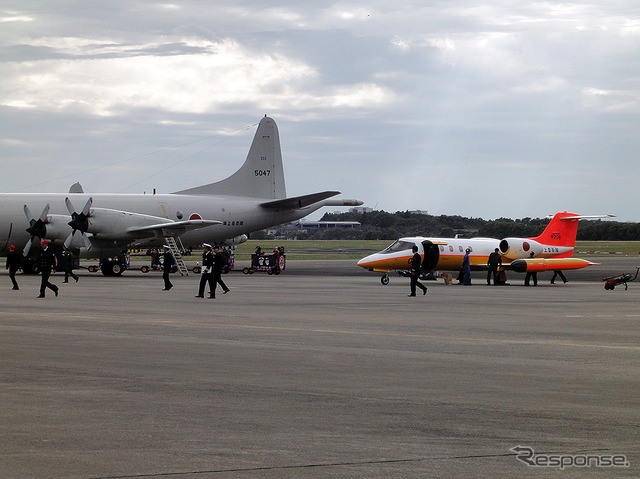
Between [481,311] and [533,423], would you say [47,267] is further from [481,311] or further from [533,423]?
[533,423]

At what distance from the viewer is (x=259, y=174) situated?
Result: 56.7m

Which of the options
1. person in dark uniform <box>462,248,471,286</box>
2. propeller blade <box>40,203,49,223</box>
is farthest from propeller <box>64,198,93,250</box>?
person in dark uniform <box>462,248,471,286</box>

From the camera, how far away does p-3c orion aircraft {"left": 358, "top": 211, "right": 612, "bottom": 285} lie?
138 ft

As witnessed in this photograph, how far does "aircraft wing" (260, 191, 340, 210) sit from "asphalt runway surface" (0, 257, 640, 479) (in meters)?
28.6

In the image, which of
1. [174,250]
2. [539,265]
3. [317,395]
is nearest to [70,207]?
[174,250]

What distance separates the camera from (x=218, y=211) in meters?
53.6

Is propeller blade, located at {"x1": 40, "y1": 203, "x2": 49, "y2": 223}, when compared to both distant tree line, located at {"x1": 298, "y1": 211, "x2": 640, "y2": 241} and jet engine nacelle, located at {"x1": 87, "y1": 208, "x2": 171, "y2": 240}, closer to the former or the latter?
jet engine nacelle, located at {"x1": 87, "y1": 208, "x2": 171, "y2": 240}

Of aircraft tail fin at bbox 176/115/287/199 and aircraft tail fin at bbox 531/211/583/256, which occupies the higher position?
aircraft tail fin at bbox 176/115/287/199

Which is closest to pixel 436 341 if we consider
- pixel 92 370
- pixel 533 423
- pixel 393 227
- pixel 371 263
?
pixel 92 370

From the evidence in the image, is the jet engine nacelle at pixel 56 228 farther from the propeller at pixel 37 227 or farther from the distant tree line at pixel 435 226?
the distant tree line at pixel 435 226

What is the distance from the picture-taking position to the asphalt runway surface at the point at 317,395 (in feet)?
24.4

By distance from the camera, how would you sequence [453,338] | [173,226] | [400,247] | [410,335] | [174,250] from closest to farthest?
[453,338] → [410,335] → [400,247] → [173,226] → [174,250]

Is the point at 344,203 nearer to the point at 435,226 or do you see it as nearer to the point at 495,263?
the point at 495,263
